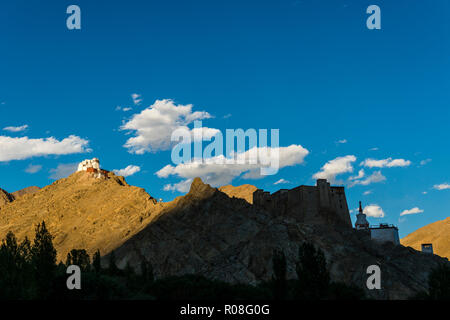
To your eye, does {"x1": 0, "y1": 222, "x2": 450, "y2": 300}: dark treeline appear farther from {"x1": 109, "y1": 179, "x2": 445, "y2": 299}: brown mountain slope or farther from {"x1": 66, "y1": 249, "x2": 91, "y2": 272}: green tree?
{"x1": 109, "y1": 179, "x2": 445, "y2": 299}: brown mountain slope

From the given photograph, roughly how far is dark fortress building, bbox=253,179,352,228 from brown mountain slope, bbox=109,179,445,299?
7.44 feet

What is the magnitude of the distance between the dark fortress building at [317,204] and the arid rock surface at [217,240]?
2014 mm

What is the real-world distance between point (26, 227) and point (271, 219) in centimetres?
9284

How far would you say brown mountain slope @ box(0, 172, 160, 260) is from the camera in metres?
136

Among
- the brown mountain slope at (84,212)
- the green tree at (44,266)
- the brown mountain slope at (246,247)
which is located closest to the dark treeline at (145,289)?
the green tree at (44,266)

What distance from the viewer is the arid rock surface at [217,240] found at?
318 ft

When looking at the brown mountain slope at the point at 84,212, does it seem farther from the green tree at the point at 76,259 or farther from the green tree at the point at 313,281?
the green tree at the point at 313,281

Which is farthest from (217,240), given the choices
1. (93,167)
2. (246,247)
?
(93,167)

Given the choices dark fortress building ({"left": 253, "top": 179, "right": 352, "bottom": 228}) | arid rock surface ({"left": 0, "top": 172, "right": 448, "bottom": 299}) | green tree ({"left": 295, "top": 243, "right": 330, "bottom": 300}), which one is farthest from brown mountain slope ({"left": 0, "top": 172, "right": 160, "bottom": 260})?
green tree ({"left": 295, "top": 243, "right": 330, "bottom": 300})

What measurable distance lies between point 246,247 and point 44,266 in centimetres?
6255
